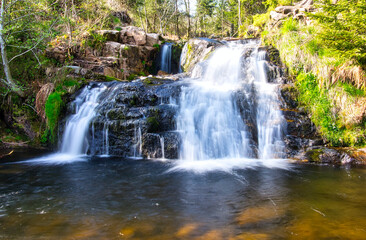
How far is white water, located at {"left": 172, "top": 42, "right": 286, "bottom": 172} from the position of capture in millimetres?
6939

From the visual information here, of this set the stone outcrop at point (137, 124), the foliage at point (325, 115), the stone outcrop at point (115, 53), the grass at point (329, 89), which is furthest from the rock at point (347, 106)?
the stone outcrop at point (115, 53)

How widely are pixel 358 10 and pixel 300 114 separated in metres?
3.31

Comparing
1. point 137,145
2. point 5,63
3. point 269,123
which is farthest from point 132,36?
point 269,123

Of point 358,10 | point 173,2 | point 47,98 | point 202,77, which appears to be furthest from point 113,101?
point 173,2

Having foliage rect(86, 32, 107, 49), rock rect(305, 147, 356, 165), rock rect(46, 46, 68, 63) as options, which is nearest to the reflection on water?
rock rect(305, 147, 356, 165)

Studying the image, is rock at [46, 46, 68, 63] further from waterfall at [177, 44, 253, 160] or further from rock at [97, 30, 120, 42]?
waterfall at [177, 44, 253, 160]

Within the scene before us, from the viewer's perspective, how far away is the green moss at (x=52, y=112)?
345 inches

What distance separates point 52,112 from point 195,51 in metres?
9.07

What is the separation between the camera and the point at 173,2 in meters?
30.0

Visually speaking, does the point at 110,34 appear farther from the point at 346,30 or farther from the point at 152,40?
the point at 346,30

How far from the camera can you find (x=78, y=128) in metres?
8.37

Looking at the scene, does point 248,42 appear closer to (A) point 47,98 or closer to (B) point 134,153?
(B) point 134,153

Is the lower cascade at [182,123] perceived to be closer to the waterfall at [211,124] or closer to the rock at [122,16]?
the waterfall at [211,124]

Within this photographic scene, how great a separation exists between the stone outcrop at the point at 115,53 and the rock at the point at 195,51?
111 inches
